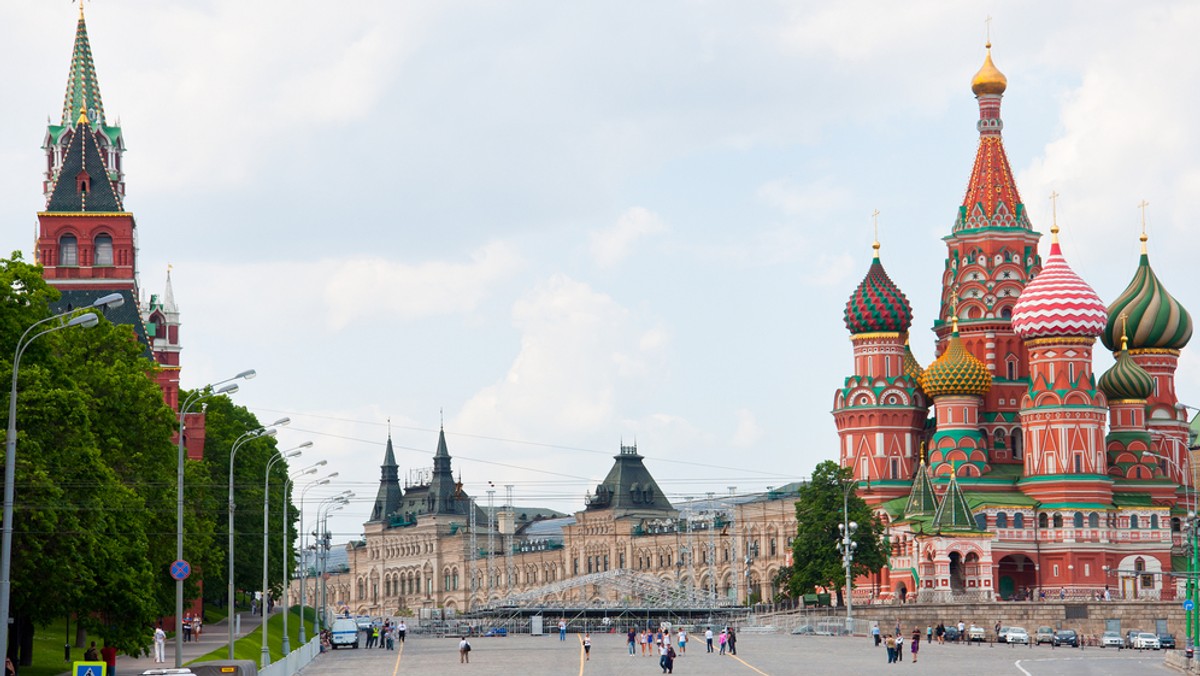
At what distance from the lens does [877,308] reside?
426ft

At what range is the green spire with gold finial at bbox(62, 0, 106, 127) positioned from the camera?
96625 mm

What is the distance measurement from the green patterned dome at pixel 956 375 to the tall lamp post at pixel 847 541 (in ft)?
46.3

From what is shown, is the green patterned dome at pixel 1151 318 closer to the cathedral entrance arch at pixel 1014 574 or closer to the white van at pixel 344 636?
the cathedral entrance arch at pixel 1014 574

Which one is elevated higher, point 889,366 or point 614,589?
point 889,366

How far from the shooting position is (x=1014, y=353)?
131500mm

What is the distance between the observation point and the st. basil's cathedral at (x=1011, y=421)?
120 m

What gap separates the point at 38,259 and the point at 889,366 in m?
58.5

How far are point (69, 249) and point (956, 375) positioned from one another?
5863 cm

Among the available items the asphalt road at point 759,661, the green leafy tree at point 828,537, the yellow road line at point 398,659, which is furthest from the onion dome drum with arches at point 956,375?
the yellow road line at point 398,659

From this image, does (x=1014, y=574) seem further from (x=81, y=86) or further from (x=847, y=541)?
(x=81, y=86)

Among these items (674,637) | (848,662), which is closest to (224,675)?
(848,662)

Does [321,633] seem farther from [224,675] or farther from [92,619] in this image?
[224,675]

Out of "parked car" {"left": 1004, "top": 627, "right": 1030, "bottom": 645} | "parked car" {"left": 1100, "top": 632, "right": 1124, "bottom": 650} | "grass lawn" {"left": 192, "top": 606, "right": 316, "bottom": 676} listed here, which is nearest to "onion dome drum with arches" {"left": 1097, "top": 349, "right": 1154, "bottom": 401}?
"parked car" {"left": 1100, "top": 632, "right": 1124, "bottom": 650}

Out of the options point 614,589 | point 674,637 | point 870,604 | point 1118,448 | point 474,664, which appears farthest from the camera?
point 614,589
